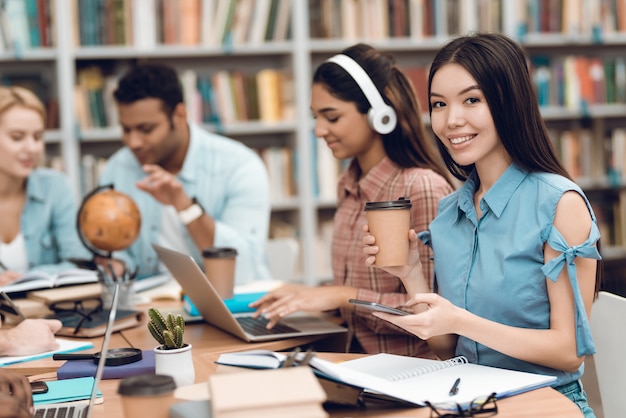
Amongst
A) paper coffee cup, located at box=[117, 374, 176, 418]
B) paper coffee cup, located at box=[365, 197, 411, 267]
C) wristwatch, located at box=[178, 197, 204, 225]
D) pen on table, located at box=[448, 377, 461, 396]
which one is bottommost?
pen on table, located at box=[448, 377, 461, 396]

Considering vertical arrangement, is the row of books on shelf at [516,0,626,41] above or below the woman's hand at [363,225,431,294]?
above

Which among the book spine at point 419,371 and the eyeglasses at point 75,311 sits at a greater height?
the book spine at point 419,371

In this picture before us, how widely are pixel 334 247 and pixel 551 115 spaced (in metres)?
2.35

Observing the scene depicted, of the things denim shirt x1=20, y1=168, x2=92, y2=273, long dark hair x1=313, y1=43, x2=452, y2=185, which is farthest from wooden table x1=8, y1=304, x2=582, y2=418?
denim shirt x1=20, y1=168, x2=92, y2=273

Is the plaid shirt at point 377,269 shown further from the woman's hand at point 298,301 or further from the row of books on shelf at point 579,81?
the row of books on shelf at point 579,81

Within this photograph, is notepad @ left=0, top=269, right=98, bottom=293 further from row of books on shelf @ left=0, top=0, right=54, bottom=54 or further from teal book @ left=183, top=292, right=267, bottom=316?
row of books on shelf @ left=0, top=0, right=54, bottom=54

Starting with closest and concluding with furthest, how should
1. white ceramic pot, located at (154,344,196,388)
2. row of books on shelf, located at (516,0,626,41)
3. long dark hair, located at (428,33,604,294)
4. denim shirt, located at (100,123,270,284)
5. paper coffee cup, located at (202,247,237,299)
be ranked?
white ceramic pot, located at (154,344,196,388), long dark hair, located at (428,33,604,294), paper coffee cup, located at (202,247,237,299), denim shirt, located at (100,123,270,284), row of books on shelf, located at (516,0,626,41)

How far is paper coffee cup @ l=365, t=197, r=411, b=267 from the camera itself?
1.58 metres

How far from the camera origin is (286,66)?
4.02 metres

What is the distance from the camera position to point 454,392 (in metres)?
1.27

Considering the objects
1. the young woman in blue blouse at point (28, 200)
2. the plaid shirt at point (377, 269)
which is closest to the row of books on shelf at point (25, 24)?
the young woman in blue blouse at point (28, 200)

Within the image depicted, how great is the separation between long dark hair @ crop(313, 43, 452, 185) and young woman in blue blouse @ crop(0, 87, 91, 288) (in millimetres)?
1237

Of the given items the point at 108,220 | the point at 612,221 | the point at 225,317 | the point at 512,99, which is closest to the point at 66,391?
the point at 225,317

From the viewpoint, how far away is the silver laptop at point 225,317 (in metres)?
1.75
